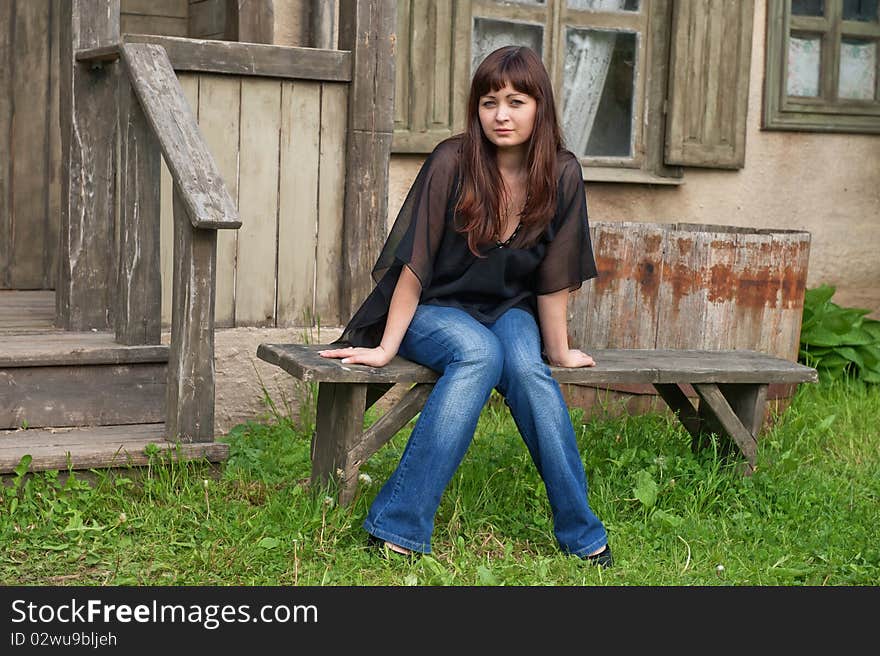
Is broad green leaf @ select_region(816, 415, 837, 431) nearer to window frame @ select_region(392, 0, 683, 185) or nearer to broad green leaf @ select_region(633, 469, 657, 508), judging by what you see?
broad green leaf @ select_region(633, 469, 657, 508)

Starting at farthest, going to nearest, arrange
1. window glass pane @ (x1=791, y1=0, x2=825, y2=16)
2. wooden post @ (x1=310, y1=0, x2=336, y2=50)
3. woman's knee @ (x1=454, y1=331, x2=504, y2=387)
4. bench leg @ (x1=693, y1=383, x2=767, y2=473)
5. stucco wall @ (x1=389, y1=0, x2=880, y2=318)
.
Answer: window glass pane @ (x1=791, y1=0, x2=825, y2=16) → stucco wall @ (x1=389, y1=0, x2=880, y2=318) → wooden post @ (x1=310, y1=0, x2=336, y2=50) → bench leg @ (x1=693, y1=383, x2=767, y2=473) → woman's knee @ (x1=454, y1=331, x2=504, y2=387)

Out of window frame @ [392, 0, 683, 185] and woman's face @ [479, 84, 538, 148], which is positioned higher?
window frame @ [392, 0, 683, 185]

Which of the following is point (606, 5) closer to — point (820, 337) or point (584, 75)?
point (584, 75)

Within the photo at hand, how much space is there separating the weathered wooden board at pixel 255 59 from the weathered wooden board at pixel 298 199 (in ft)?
0.22

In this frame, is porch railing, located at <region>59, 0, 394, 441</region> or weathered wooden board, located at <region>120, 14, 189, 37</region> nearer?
porch railing, located at <region>59, 0, 394, 441</region>

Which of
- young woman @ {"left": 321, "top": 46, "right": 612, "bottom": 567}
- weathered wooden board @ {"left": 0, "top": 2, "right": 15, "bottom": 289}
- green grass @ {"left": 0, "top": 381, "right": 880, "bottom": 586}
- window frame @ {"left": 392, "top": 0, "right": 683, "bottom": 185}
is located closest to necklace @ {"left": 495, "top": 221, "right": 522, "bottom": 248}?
young woman @ {"left": 321, "top": 46, "right": 612, "bottom": 567}

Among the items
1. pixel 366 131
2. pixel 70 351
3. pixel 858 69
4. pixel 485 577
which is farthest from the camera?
pixel 858 69

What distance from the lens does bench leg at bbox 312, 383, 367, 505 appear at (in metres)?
3.87

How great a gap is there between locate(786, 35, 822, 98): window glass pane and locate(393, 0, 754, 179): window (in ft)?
1.51

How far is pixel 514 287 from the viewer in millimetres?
4035

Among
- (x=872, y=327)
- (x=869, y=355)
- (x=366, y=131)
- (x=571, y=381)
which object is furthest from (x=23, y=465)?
(x=872, y=327)

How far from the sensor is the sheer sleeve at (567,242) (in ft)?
12.9

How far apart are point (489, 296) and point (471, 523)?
70 cm

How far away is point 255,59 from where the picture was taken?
5.08 m
